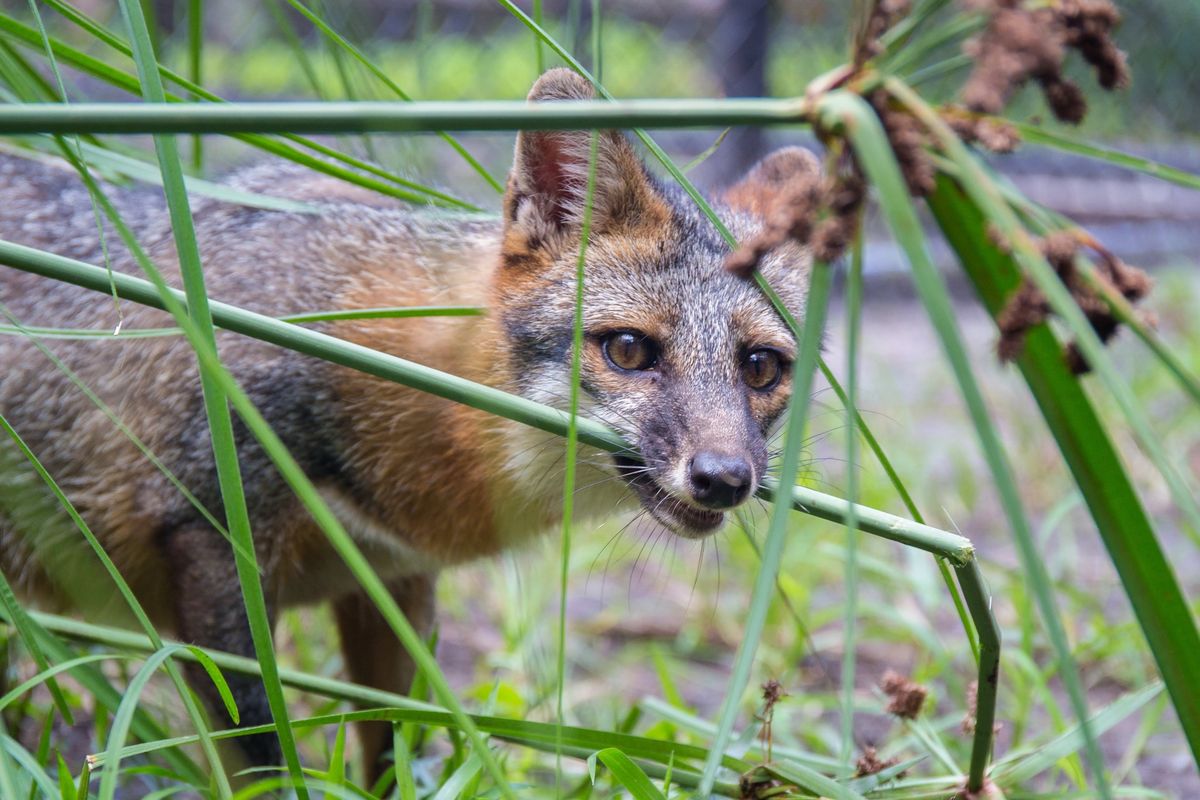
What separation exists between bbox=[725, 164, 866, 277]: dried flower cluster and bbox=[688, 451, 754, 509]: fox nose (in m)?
1.18

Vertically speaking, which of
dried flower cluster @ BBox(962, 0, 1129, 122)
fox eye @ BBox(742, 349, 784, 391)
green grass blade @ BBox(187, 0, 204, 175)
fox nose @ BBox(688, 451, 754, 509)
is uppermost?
dried flower cluster @ BBox(962, 0, 1129, 122)

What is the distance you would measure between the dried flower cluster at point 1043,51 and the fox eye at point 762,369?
5.90ft

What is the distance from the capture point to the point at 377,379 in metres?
3.42

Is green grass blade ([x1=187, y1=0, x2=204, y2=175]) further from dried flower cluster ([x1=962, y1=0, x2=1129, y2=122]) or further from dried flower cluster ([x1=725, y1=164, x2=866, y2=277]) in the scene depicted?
dried flower cluster ([x1=962, y1=0, x2=1129, y2=122])

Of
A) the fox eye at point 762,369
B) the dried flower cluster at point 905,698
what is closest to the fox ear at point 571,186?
the fox eye at point 762,369

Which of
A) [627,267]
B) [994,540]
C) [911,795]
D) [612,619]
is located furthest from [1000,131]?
[994,540]

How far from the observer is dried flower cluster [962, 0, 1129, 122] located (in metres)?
1.38

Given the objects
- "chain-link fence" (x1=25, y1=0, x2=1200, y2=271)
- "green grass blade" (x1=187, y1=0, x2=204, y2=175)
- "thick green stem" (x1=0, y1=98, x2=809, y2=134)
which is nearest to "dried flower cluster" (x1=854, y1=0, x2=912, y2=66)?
"thick green stem" (x1=0, y1=98, x2=809, y2=134)

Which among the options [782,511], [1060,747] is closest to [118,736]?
[782,511]

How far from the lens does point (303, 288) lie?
11.7 ft

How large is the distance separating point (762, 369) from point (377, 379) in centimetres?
108

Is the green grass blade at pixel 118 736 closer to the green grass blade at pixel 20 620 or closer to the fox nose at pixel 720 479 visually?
the green grass blade at pixel 20 620

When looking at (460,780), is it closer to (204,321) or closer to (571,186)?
(204,321)

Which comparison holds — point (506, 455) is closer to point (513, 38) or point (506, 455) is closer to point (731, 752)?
point (731, 752)
